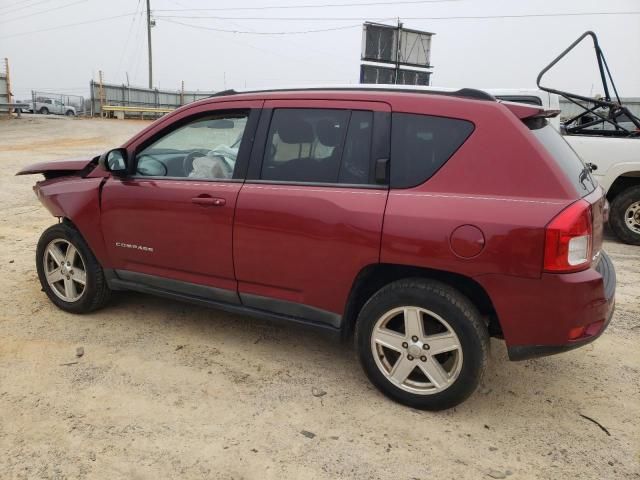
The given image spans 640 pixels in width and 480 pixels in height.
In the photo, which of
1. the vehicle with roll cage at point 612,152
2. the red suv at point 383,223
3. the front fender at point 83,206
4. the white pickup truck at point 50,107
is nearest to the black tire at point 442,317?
the red suv at point 383,223

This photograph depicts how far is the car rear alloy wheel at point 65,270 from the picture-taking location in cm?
410

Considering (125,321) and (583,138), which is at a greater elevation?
(583,138)

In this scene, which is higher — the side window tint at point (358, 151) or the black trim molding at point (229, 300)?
the side window tint at point (358, 151)

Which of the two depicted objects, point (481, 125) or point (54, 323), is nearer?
point (481, 125)

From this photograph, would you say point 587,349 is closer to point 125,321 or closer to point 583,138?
point 125,321

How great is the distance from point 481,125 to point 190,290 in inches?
83.9

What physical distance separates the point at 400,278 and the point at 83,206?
2.44 m

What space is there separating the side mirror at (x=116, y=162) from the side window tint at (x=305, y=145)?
1.11 m

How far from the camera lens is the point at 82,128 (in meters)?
24.4

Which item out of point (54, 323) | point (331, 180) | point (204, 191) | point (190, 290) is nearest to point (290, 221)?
point (331, 180)

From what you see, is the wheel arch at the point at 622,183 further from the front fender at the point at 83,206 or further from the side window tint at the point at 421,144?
the front fender at the point at 83,206

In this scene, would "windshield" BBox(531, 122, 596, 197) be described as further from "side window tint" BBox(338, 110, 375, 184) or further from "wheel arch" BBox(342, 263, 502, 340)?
"side window tint" BBox(338, 110, 375, 184)

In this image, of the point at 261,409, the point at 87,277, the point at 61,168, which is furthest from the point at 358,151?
the point at 61,168

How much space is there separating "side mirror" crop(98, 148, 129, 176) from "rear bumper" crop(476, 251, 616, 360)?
2.56m
